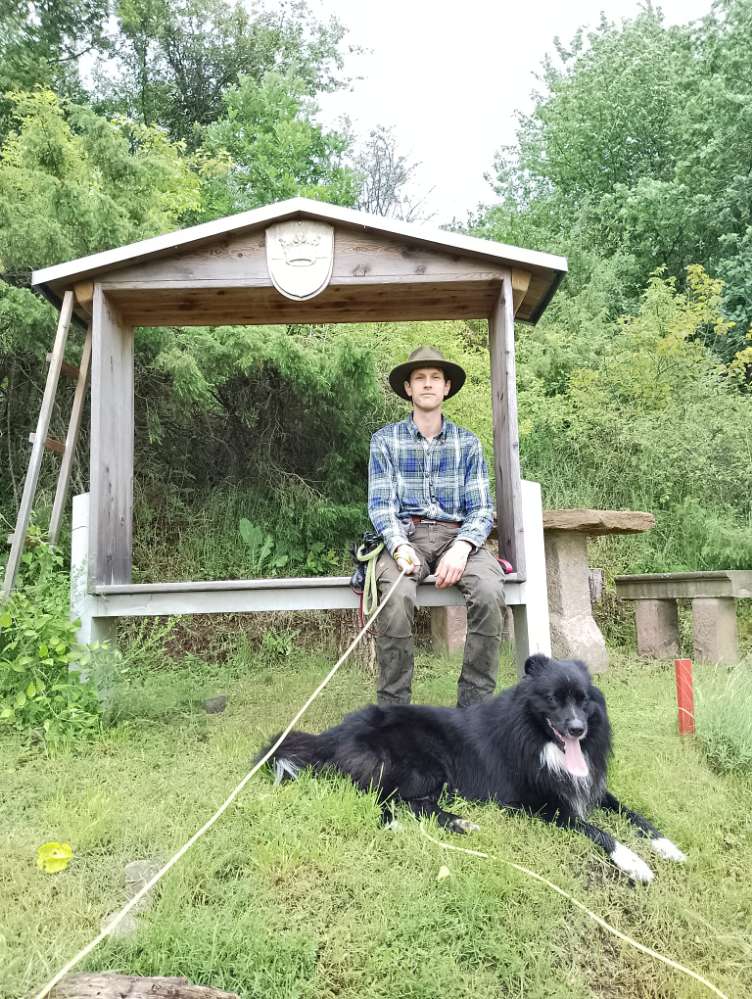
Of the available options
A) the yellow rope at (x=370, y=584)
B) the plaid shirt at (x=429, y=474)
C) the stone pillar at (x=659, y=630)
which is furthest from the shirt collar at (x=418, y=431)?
the stone pillar at (x=659, y=630)

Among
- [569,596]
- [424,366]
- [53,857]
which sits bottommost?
[53,857]

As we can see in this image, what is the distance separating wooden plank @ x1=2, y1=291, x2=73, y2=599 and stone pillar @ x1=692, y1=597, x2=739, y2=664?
427cm

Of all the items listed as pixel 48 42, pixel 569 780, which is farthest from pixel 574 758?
pixel 48 42

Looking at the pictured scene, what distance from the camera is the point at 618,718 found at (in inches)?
155

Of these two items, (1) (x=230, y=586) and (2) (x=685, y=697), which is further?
(1) (x=230, y=586)

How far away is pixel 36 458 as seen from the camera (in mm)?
3922

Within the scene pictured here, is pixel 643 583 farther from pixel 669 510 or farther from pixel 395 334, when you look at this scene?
pixel 395 334

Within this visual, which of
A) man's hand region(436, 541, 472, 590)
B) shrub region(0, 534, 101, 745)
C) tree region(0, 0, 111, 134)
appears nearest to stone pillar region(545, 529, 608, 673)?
man's hand region(436, 541, 472, 590)

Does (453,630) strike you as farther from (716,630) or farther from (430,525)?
(430,525)

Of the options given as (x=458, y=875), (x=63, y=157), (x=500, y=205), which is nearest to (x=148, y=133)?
(x=63, y=157)

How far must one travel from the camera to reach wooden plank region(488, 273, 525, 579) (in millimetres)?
3977

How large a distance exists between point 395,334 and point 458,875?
17.9 ft

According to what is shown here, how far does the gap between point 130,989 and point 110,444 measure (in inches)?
117

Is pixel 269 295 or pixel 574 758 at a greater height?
pixel 269 295
